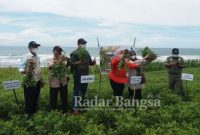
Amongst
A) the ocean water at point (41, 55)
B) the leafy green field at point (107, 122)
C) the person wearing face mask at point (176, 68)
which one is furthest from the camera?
the ocean water at point (41, 55)

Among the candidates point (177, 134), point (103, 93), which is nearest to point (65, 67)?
point (103, 93)

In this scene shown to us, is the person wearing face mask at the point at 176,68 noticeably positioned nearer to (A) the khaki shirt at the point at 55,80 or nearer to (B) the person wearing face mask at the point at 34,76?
(A) the khaki shirt at the point at 55,80

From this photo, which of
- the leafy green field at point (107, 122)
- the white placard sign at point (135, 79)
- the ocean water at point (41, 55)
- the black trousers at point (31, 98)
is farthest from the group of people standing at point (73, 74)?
the ocean water at point (41, 55)

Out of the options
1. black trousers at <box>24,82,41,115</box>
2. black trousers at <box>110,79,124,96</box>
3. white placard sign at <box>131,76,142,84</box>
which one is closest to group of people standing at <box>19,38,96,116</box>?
black trousers at <box>24,82,41,115</box>

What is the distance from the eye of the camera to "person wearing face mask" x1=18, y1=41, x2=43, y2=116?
36.2 ft

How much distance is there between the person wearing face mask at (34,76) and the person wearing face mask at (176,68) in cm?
453

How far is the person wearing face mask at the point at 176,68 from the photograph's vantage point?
13.7 meters

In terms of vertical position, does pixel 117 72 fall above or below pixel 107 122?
above

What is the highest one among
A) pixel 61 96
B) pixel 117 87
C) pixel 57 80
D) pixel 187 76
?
pixel 57 80

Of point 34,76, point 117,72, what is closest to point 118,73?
point 117,72

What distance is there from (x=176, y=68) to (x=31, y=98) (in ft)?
16.3

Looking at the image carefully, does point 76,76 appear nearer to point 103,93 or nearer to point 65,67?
point 65,67

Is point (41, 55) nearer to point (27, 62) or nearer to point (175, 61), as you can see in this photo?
point (175, 61)

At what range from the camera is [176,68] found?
13.8 metres
